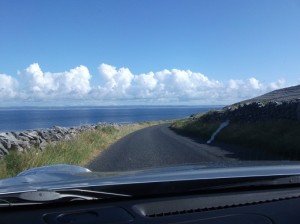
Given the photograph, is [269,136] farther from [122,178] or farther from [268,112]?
[122,178]

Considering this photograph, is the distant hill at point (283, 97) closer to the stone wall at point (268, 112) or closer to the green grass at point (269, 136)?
the stone wall at point (268, 112)

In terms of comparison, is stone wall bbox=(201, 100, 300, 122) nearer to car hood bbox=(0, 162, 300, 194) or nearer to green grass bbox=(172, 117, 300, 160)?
green grass bbox=(172, 117, 300, 160)

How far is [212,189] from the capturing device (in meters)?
3.87

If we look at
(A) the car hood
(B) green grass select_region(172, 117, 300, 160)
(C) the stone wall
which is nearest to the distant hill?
(C) the stone wall

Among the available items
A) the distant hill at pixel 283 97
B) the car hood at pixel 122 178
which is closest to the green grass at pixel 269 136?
the distant hill at pixel 283 97

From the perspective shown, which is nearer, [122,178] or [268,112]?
[122,178]

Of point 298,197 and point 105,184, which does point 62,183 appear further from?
point 298,197

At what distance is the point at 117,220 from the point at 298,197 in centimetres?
130

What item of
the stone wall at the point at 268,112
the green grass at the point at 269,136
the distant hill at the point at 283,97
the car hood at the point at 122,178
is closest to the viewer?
the car hood at the point at 122,178

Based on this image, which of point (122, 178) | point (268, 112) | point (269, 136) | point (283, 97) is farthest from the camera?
point (283, 97)

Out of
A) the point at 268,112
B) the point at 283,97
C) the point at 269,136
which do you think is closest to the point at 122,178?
the point at 269,136

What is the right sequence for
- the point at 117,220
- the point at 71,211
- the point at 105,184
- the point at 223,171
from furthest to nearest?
1. the point at 223,171
2. the point at 105,184
3. the point at 71,211
4. the point at 117,220

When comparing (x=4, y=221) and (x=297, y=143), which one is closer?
(x=4, y=221)

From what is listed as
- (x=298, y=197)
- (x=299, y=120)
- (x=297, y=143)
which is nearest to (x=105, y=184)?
(x=298, y=197)
